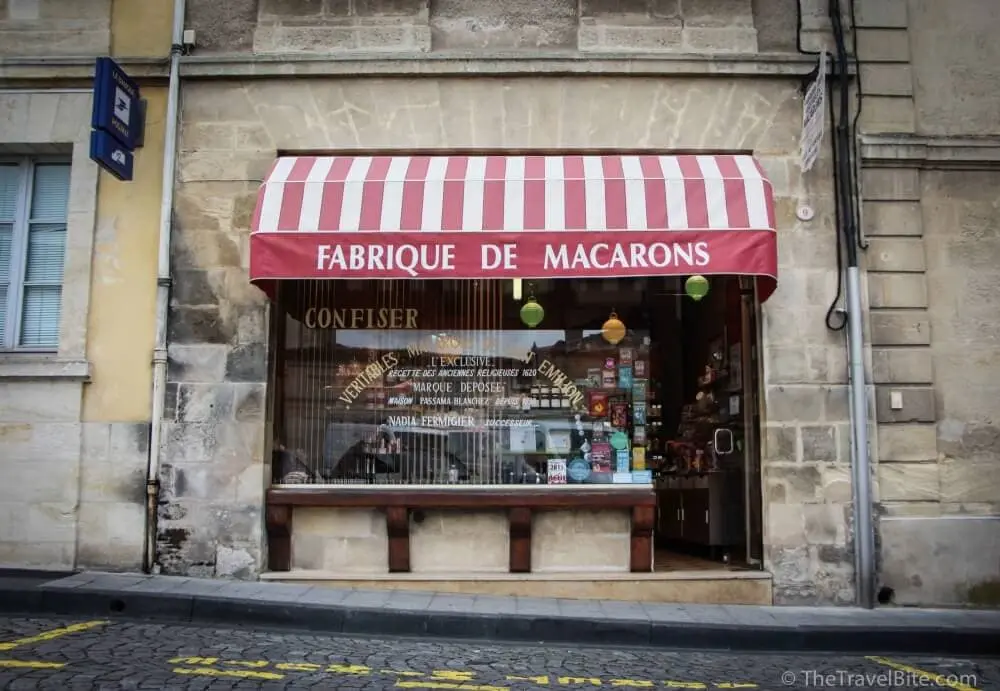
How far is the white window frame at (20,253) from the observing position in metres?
8.99

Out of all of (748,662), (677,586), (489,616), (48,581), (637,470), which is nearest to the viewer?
(748,662)

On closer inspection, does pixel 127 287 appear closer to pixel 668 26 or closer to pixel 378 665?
pixel 378 665

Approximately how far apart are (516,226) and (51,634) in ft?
15.7

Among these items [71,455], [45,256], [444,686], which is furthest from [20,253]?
[444,686]

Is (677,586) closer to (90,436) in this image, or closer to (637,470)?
(637,470)

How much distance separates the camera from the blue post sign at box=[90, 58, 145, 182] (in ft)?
27.0

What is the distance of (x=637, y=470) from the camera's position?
356 inches

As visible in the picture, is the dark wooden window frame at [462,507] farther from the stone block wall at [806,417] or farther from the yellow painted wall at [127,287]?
the yellow painted wall at [127,287]

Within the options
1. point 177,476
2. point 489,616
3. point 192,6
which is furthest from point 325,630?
point 192,6

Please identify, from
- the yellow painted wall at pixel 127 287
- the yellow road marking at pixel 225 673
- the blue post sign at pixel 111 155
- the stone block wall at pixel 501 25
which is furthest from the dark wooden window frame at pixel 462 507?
the stone block wall at pixel 501 25

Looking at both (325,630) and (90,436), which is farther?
(90,436)

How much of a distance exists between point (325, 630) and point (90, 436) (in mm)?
3183

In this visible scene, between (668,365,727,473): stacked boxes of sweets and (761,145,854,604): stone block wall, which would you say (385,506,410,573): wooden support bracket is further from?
(668,365,727,473): stacked boxes of sweets

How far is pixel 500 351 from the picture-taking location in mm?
9219
